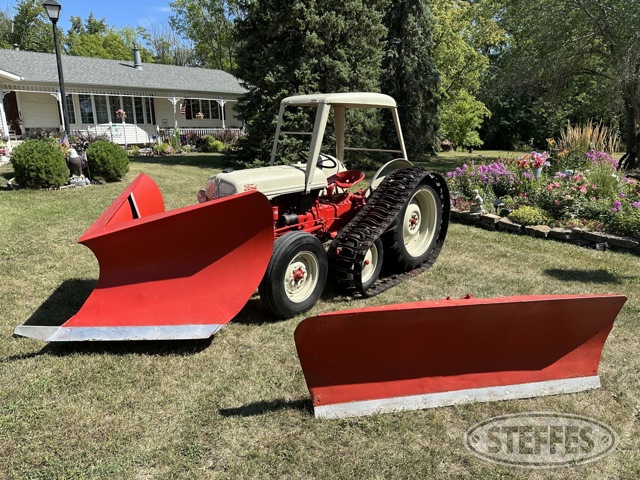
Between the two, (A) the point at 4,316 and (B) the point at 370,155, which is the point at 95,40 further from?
(A) the point at 4,316

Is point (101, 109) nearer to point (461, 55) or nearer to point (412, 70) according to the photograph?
point (412, 70)

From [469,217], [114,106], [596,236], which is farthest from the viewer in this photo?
[114,106]

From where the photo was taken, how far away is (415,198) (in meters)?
5.32

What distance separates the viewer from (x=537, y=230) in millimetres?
6664

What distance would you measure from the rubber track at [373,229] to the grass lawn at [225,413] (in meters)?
0.21

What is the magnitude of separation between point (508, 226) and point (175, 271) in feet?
17.7

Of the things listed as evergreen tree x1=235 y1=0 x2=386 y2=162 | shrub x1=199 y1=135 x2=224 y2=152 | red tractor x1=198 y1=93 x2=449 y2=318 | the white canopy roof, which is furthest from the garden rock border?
shrub x1=199 y1=135 x2=224 y2=152

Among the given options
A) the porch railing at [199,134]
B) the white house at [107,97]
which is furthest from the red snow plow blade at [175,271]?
the porch railing at [199,134]

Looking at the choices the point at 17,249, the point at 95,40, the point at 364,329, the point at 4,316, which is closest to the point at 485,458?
the point at 364,329

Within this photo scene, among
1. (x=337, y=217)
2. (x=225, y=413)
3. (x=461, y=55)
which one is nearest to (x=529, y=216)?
(x=337, y=217)

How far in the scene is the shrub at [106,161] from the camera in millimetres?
10750

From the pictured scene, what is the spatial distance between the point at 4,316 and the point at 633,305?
5.78 metres

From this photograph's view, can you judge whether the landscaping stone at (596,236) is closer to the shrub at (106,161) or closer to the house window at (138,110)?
the shrub at (106,161)

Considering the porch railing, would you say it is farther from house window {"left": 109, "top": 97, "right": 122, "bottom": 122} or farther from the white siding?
the white siding
